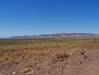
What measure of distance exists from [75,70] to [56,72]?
1.03 meters


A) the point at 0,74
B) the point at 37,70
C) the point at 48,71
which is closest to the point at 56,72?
the point at 48,71

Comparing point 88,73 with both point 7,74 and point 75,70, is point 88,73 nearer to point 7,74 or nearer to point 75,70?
point 75,70

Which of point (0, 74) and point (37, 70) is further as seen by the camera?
point (37, 70)

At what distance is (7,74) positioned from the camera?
9984mm

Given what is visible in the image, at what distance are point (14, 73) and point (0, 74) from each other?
2.33 feet

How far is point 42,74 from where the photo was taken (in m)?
9.76

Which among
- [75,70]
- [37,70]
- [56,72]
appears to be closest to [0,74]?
[37,70]

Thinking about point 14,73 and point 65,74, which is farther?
point 14,73

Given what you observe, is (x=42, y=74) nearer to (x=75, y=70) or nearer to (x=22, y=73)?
(x=22, y=73)

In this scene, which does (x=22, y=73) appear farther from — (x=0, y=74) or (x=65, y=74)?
(x=65, y=74)

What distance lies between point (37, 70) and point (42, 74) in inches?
39.5

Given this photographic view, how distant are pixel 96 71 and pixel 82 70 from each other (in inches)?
30.0

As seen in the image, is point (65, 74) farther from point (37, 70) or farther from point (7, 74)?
point (7, 74)

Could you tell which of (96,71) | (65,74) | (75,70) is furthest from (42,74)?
(96,71)
